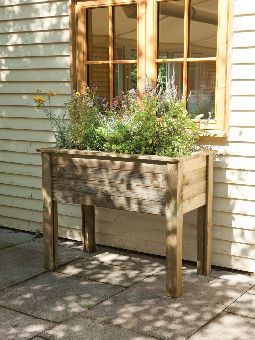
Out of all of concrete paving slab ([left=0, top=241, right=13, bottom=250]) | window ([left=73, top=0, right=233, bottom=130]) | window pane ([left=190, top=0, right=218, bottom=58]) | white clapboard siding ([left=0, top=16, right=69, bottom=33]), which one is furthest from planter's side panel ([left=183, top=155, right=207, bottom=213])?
window pane ([left=190, top=0, right=218, bottom=58])

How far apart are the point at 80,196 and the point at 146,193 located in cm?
75

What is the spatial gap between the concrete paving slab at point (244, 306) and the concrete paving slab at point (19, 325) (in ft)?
4.82

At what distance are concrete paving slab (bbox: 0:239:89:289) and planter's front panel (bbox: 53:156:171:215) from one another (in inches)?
30.6

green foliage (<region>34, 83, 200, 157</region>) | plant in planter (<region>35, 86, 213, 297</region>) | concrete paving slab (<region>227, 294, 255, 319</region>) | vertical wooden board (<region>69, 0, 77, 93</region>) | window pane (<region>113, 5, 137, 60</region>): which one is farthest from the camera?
vertical wooden board (<region>69, 0, 77, 93</region>)

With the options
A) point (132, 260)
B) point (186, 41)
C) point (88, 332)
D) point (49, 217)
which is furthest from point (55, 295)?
point (186, 41)

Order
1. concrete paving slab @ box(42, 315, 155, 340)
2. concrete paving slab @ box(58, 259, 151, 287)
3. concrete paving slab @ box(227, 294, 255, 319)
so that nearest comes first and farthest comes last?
concrete paving slab @ box(42, 315, 155, 340), concrete paving slab @ box(227, 294, 255, 319), concrete paving slab @ box(58, 259, 151, 287)

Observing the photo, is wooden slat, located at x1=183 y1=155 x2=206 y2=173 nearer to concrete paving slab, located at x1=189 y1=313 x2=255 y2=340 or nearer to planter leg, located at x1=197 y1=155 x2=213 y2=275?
planter leg, located at x1=197 y1=155 x2=213 y2=275

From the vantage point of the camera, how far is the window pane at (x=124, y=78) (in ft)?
19.0

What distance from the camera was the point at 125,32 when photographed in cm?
643

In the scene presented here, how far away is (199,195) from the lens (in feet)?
16.0

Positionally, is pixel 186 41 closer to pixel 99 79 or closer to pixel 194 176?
pixel 99 79

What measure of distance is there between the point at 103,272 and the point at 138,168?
3.95 feet

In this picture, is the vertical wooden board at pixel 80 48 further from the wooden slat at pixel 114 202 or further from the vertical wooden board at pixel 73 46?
the wooden slat at pixel 114 202

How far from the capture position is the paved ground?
3.96 metres
